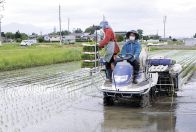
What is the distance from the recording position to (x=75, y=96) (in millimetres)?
13859

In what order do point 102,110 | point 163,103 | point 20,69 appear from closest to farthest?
point 102,110 → point 163,103 → point 20,69

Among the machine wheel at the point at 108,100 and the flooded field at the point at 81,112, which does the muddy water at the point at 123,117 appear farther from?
the machine wheel at the point at 108,100

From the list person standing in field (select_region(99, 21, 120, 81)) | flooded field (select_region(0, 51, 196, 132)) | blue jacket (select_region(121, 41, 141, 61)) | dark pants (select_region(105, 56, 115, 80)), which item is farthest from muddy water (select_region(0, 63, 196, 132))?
blue jacket (select_region(121, 41, 141, 61))

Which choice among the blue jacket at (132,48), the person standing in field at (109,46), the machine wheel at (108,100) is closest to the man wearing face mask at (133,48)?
the blue jacket at (132,48)

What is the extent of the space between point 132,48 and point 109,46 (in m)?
0.61

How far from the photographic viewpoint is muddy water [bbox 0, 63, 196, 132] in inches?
369

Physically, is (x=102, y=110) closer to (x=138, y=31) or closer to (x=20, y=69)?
(x=138, y=31)

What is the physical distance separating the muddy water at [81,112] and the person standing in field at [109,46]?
1003 millimetres

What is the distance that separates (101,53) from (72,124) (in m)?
4.33

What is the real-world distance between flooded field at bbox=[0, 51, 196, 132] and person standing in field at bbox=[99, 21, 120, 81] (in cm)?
99

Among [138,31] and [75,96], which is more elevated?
[138,31]

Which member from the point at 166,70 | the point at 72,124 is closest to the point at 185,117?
the point at 72,124

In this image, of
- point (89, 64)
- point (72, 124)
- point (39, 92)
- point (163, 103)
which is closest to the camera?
point (72, 124)

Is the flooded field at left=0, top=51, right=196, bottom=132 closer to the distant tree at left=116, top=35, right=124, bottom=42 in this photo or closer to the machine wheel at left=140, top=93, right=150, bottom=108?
the machine wheel at left=140, top=93, right=150, bottom=108
